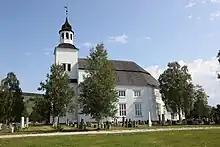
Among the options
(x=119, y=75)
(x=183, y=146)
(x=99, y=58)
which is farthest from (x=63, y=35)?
(x=183, y=146)

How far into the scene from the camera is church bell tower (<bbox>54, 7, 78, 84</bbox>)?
61812 mm

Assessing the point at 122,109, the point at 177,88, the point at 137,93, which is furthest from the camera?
the point at 137,93

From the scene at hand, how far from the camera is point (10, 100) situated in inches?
2347

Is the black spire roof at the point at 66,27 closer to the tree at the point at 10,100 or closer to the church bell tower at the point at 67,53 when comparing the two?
the church bell tower at the point at 67,53

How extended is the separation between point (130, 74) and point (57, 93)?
102 ft

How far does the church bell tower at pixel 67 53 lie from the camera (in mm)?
61812

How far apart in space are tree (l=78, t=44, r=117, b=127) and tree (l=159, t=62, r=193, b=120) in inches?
925

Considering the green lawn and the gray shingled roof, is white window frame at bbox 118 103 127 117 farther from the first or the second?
the green lawn

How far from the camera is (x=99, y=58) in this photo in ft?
124

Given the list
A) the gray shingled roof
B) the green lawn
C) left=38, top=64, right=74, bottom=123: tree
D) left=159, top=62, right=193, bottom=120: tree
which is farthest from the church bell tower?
the green lawn

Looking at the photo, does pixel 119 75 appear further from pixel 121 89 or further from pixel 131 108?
pixel 131 108

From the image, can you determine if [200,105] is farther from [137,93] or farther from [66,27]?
[66,27]

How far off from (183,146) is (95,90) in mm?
22164

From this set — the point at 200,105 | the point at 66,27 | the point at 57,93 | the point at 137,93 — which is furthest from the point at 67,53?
the point at 200,105
